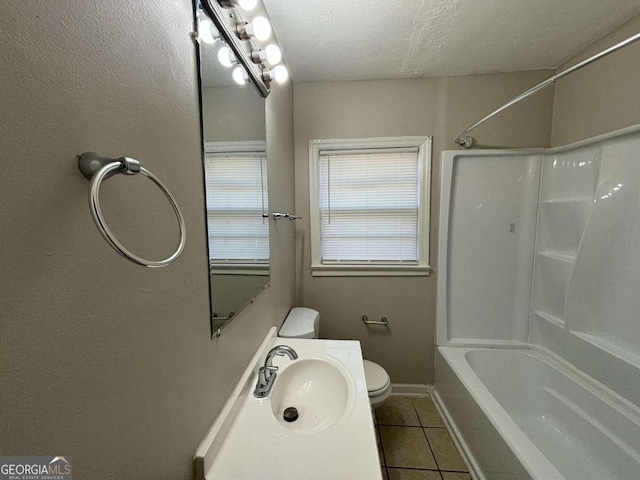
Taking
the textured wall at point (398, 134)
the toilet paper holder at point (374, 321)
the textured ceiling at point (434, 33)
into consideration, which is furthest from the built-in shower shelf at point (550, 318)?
the textured ceiling at point (434, 33)

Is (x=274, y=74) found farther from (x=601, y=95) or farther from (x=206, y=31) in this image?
(x=601, y=95)

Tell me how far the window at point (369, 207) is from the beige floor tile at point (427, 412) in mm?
1032

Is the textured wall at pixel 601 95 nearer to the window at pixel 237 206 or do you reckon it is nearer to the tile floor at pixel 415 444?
the window at pixel 237 206

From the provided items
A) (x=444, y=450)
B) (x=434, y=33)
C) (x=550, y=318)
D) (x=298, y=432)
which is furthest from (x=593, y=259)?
(x=298, y=432)

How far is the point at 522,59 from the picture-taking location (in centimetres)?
167

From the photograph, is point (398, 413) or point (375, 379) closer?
point (375, 379)

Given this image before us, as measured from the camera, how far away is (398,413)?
1923 millimetres

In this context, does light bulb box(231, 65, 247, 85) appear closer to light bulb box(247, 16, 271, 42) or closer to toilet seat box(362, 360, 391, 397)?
light bulb box(247, 16, 271, 42)

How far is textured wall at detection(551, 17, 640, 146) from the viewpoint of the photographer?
133cm

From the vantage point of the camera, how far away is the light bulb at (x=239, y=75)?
928 mm

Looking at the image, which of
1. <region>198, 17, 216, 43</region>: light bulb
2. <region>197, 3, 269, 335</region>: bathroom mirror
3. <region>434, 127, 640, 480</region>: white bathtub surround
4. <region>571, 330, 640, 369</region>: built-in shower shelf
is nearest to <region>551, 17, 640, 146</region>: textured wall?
<region>434, 127, 640, 480</region>: white bathtub surround

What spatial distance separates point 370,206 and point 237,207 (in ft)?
4.19

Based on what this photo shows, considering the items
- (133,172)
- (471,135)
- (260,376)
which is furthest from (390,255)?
(133,172)

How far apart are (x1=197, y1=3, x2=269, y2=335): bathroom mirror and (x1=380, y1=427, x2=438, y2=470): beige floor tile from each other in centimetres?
136
